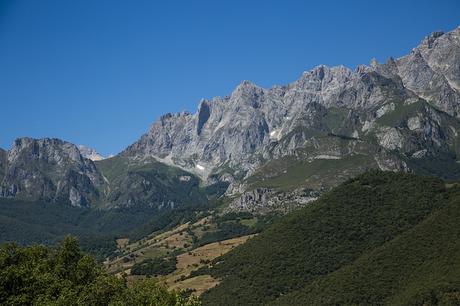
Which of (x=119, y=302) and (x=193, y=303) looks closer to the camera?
(x=119, y=302)

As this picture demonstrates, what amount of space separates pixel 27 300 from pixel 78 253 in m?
20.3

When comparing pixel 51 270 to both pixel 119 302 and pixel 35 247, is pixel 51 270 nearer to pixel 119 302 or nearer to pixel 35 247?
pixel 35 247

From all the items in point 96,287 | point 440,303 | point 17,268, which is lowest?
point 440,303

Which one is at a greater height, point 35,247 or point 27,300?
point 35,247

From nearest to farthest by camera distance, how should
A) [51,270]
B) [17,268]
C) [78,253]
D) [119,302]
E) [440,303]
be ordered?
1. [119,302]
2. [17,268]
3. [51,270]
4. [78,253]
5. [440,303]

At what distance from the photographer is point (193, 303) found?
93.6 m

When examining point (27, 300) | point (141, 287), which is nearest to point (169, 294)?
point (141, 287)

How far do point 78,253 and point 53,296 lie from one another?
19.1 m

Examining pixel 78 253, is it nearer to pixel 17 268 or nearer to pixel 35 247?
pixel 35 247

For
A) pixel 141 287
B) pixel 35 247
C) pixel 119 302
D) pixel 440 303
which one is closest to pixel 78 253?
pixel 35 247

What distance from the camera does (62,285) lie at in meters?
91.7

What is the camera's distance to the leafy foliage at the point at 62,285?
88.2 meters

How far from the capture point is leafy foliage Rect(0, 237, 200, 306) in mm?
→ 88188

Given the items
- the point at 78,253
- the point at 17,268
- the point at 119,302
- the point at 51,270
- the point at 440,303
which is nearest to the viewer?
the point at 119,302
